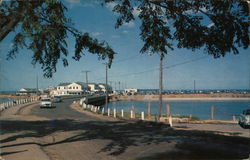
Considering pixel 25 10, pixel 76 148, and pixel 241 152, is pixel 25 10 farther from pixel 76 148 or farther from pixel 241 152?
pixel 241 152

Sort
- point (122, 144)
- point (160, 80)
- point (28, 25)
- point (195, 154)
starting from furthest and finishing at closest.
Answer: point (160, 80) < point (122, 144) < point (195, 154) < point (28, 25)

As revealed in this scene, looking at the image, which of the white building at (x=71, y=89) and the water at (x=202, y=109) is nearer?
the water at (x=202, y=109)

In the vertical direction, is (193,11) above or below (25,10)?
above

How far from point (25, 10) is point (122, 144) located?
25.7ft

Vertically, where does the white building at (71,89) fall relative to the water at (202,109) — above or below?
above

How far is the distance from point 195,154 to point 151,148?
2031mm

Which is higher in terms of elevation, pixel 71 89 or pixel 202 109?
pixel 71 89

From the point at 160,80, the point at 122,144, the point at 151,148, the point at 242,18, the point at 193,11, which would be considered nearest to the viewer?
the point at 242,18

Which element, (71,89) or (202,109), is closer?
(202,109)

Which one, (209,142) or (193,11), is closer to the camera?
(193,11)

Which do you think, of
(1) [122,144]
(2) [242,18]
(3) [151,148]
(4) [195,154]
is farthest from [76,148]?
(2) [242,18]

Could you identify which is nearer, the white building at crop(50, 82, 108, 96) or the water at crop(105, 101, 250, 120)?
the water at crop(105, 101, 250, 120)

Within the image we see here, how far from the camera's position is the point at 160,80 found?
2970 cm

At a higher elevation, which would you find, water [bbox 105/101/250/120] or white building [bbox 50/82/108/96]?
white building [bbox 50/82/108/96]
